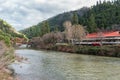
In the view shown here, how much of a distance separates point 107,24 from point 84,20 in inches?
719

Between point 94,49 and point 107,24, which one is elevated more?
point 107,24

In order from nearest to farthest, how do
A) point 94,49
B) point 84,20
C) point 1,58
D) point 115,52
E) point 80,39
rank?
1. point 1,58
2. point 115,52
3. point 94,49
4. point 80,39
5. point 84,20

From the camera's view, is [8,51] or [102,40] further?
[102,40]

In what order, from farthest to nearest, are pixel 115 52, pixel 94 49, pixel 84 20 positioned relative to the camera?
pixel 84 20 < pixel 94 49 < pixel 115 52

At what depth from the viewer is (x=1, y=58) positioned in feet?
119

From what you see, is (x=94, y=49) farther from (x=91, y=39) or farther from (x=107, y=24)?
(x=107, y=24)

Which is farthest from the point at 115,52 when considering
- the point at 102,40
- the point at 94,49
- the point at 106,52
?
the point at 102,40

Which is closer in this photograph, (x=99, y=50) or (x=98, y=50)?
(x=99, y=50)

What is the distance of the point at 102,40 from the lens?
4318 inches

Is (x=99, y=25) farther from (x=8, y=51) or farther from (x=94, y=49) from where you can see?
(x=8, y=51)

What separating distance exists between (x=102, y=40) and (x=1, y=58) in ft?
255

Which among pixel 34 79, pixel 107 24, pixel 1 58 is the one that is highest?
pixel 107 24

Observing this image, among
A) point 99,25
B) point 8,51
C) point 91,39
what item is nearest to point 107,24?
point 99,25

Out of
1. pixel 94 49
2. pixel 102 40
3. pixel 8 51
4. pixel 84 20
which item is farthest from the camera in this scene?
pixel 84 20
